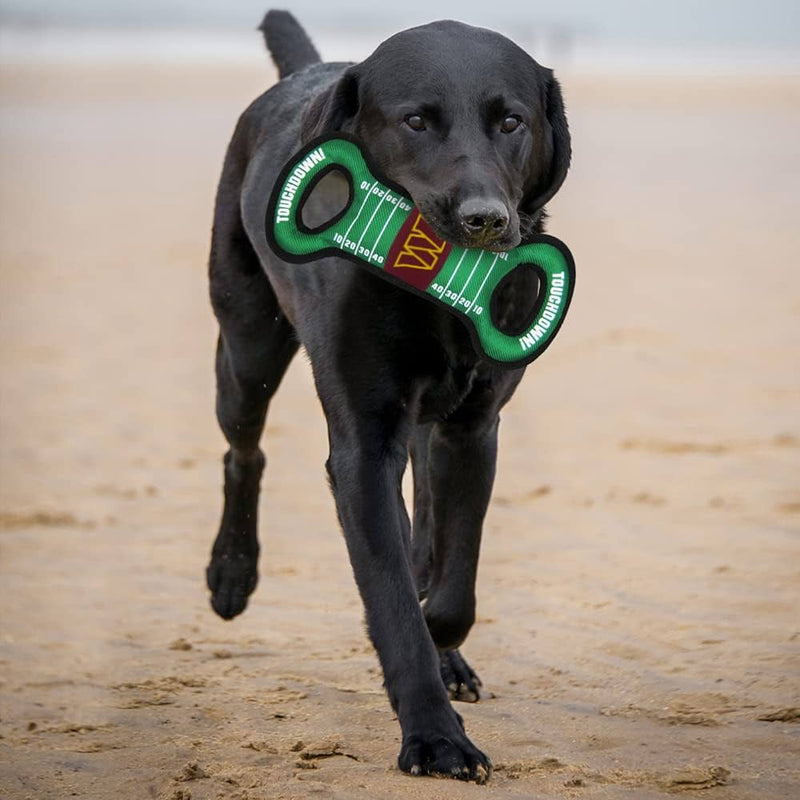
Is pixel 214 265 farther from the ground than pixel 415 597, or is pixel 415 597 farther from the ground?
pixel 214 265

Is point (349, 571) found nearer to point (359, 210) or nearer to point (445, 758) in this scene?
point (359, 210)

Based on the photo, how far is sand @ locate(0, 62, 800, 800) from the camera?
3.44 m

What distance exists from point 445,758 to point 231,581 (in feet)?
5.57

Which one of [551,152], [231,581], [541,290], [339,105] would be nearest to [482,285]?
[541,290]

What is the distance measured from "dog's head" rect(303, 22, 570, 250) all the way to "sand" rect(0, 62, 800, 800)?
1.16m

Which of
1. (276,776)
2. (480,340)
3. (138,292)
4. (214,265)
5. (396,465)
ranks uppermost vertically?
(138,292)

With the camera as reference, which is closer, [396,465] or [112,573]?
[396,465]

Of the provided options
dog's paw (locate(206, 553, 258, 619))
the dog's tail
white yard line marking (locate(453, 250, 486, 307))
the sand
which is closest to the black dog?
white yard line marking (locate(453, 250, 486, 307))

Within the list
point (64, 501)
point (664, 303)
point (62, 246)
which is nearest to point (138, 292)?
point (62, 246)

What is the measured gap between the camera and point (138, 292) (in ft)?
35.3

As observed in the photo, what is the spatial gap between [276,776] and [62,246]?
9.90 m

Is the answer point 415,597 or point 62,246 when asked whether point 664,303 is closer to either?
point 62,246

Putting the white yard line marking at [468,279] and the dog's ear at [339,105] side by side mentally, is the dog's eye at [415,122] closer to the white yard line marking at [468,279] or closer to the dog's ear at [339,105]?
the dog's ear at [339,105]

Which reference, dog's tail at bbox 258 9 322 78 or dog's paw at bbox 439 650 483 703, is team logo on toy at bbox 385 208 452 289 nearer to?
dog's paw at bbox 439 650 483 703
